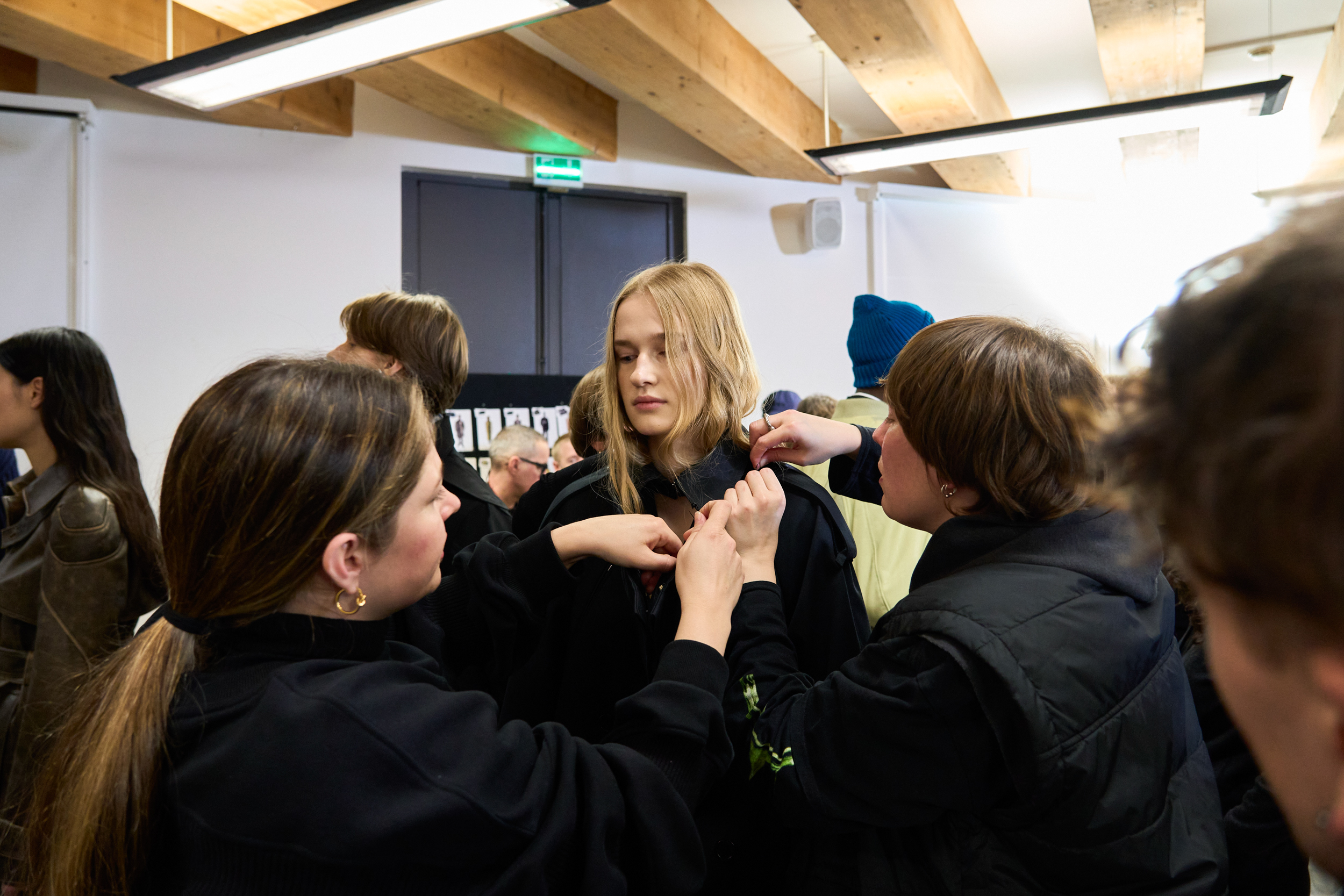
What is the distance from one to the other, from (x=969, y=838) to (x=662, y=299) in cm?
101

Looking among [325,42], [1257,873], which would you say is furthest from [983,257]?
[1257,873]

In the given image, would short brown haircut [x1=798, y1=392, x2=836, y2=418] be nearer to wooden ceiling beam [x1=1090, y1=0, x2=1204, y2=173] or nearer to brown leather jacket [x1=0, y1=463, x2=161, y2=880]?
wooden ceiling beam [x1=1090, y1=0, x2=1204, y2=173]

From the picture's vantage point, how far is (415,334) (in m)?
2.25

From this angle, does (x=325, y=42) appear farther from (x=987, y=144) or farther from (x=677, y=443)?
(x=987, y=144)

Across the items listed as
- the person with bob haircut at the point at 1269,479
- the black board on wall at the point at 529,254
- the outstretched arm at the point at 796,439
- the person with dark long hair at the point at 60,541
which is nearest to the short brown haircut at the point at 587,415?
the outstretched arm at the point at 796,439

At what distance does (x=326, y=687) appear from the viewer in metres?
0.86

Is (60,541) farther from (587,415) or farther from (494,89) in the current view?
(494,89)

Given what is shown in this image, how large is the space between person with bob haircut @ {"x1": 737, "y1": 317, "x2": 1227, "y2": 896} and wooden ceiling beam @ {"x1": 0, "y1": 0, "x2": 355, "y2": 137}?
4.10m

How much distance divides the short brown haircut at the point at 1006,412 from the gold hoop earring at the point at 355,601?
0.74 meters

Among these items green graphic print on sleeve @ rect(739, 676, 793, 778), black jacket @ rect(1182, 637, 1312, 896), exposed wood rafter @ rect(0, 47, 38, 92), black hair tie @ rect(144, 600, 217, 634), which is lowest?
black jacket @ rect(1182, 637, 1312, 896)

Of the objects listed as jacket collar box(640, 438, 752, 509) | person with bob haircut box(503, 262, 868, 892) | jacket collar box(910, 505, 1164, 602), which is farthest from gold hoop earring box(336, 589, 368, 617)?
jacket collar box(910, 505, 1164, 602)

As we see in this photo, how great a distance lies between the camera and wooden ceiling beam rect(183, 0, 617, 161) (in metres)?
4.02

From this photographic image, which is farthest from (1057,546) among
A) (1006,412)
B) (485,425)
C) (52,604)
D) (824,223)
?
(824,223)

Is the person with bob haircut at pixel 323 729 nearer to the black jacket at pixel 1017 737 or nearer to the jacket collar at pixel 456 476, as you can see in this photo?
the black jacket at pixel 1017 737
